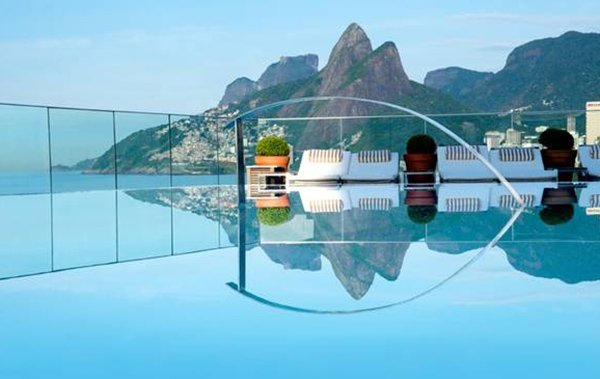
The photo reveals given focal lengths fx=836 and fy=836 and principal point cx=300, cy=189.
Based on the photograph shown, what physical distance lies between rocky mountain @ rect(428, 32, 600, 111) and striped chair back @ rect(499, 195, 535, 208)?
31185 mm

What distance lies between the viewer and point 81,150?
1923 centimetres

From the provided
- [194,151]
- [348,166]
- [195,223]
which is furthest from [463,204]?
[194,151]

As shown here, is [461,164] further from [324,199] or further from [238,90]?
[238,90]

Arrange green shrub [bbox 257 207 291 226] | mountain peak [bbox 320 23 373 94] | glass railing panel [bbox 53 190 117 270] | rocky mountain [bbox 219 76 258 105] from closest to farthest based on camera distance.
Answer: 1. glass railing panel [bbox 53 190 117 270]
2. green shrub [bbox 257 207 291 226]
3. rocky mountain [bbox 219 76 258 105]
4. mountain peak [bbox 320 23 373 94]

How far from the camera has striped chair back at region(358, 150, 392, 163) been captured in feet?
42.7

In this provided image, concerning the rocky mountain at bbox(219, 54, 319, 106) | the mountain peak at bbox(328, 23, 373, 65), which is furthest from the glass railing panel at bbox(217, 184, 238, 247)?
the mountain peak at bbox(328, 23, 373, 65)

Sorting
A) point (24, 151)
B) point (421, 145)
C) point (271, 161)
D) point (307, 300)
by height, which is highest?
point (24, 151)

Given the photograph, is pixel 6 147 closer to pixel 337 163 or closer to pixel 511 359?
pixel 337 163

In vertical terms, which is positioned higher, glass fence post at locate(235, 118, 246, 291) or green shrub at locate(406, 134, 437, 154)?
green shrub at locate(406, 134, 437, 154)

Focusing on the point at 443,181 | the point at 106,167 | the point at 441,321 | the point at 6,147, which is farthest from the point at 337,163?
the point at 6,147

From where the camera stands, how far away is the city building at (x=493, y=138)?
14758 mm

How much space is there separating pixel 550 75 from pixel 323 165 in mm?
31911

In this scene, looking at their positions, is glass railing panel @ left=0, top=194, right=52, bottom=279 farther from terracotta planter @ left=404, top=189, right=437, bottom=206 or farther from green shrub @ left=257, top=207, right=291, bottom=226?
terracotta planter @ left=404, top=189, right=437, bottom=206

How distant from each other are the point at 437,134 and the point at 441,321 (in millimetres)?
13027
